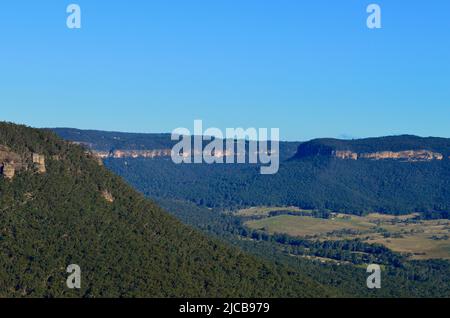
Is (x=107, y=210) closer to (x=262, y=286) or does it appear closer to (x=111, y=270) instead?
(x=111, y=270)

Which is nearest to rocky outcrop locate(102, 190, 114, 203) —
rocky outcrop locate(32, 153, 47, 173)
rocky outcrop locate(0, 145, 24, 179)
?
rocky outcrop locate(32, 153, 47, 173)

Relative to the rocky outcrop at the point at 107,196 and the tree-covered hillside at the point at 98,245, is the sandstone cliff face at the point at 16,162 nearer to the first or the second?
the tree-covered hillside at the point at 98,245

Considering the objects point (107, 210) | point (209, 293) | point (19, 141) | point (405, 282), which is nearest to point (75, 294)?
point (209, 293)

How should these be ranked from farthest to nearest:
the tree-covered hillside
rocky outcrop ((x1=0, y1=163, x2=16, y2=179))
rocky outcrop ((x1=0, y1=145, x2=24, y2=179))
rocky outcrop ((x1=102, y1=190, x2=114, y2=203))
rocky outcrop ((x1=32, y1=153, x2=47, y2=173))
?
1. rocky outcrop ((x1=102, y1=190, x2=114, y2=203))
2. rocky outcrop ((x1=32, y1=153, x2=47, y2=173))
3. rocky outcrop ((x1=0, y1=145, x2=24, y2=179))
4. rocky outcrop ((x1=0, y1=163, x2=16, y2=179))
5. the tree-covered hillside

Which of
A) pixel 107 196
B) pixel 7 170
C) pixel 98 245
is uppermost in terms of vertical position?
pixel 7 170

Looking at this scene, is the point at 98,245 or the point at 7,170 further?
the point at 7,170

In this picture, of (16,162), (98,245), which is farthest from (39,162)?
(98,245)

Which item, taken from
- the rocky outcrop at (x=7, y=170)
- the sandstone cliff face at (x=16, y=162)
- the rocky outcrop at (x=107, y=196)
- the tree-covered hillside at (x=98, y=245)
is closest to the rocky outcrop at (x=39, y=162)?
the sandstone cliff face at (x=16, y=162)

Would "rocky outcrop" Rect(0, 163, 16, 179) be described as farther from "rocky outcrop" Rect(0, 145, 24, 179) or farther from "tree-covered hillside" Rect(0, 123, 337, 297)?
"tree-covered hillside" Rect(0, 123, 337, 297)

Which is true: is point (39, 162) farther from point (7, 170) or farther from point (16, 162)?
point (7, 170)
